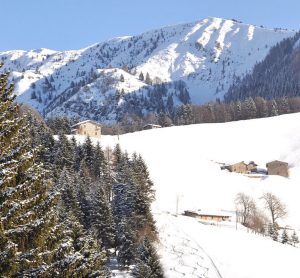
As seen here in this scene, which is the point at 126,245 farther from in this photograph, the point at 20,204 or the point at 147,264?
the point at 20,204

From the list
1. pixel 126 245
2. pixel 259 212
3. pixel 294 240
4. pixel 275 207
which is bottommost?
pixel 294 240

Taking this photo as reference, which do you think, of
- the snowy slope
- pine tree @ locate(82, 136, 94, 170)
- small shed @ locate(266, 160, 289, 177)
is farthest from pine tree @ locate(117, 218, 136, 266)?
small shed @ locate(266, 160, 289, 177)

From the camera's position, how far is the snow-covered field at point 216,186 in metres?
58.7

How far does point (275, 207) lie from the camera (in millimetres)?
100500

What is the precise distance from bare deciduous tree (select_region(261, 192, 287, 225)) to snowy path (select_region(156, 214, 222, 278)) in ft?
104

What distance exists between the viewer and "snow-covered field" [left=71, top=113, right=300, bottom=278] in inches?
2309

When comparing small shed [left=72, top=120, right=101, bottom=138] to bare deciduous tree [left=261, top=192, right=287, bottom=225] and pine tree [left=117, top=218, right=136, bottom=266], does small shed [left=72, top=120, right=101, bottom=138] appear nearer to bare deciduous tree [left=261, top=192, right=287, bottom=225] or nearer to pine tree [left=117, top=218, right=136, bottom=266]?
bare deciduous tree [left=261, top=192, right=287, bottom=225]

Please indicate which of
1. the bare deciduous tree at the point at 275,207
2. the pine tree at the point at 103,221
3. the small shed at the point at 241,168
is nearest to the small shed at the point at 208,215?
the bare deciduous tree at the point at 275,207

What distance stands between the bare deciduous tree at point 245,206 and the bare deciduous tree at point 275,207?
336cm

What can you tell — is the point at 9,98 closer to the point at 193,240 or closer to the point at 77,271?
the point at 77,271

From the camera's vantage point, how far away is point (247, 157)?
15012 cm

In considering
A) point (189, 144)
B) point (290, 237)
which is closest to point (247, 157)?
point (189, 144)

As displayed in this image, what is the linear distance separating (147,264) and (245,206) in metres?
51.6

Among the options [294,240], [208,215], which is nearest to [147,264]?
[294,240]
